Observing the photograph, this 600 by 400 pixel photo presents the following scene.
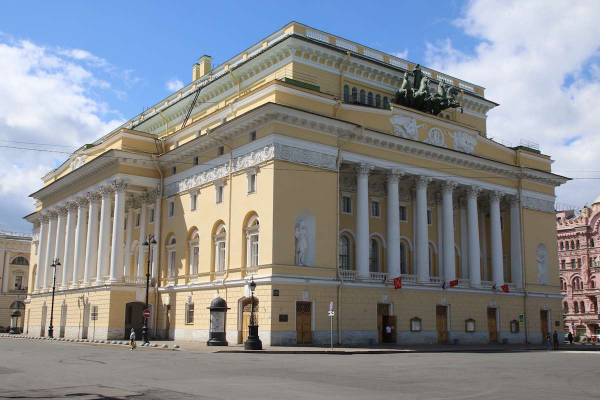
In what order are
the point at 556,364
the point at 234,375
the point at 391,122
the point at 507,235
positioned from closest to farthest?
the point at 234,375
the point at 556,364
the point at 391,122
the point at 507,235

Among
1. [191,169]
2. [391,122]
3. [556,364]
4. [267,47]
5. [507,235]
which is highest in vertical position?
[267,47]

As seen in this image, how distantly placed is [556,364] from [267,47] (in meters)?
28.3

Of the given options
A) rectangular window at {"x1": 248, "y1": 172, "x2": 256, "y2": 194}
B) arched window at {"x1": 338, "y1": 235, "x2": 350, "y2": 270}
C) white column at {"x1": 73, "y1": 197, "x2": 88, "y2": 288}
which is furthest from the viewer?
white column at {"x1": 73, "y1": 197, "x2": 88, "y2": 288}

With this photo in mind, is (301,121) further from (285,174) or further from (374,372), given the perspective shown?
(374,372)

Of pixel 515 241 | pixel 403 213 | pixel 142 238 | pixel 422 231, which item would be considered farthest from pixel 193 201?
pixel 515 241

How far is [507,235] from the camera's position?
5084cm

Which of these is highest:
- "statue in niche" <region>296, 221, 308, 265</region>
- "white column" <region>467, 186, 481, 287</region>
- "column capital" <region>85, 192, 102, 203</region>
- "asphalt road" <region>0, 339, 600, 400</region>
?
"column capital" <region>85, 192, 102, 203</region>

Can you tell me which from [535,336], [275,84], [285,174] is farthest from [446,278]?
[275,84]

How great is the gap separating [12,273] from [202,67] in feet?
173

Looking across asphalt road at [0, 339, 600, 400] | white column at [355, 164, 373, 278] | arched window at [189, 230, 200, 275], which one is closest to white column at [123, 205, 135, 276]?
arched window at [189, 230, 200, 275]

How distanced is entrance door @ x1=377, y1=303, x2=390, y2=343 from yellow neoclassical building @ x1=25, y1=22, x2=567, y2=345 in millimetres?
107

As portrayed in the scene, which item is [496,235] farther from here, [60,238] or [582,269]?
[582,269]

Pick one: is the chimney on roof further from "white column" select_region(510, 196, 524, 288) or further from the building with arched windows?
the building with arched windows

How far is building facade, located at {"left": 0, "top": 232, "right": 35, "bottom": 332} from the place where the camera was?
90.4m
